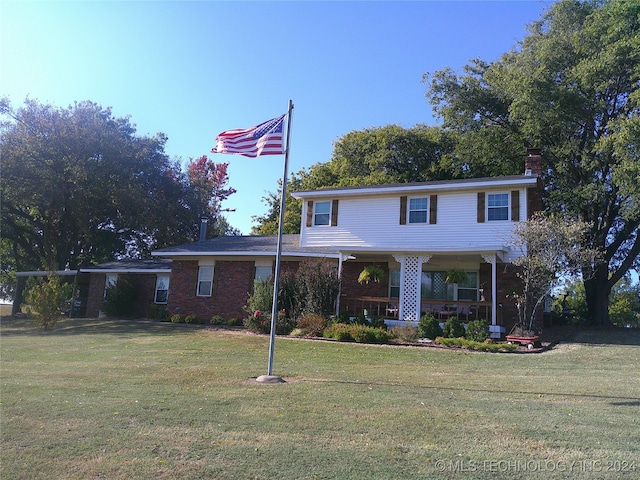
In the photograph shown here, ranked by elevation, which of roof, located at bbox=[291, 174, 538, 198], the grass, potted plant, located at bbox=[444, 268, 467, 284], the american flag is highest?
roof, located at bbox=[291, 174, 538, 198]

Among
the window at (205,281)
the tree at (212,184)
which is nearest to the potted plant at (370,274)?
the window at (205,281)

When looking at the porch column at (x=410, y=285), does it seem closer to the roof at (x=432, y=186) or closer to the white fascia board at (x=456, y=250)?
the white fascia board at (x=456, y=250)

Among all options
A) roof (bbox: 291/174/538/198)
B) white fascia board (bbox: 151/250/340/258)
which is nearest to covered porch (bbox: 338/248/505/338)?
white fascia board (bbox: 151/250/340/258)

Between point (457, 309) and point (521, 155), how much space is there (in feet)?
38.2

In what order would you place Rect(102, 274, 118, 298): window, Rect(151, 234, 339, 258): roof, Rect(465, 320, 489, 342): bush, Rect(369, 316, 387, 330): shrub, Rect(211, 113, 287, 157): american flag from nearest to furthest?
Rect(211, 113, 287, 157): american flag < Rect(465, 320, 489, 342): bush < Rect(369, 316, 387, 330): shrub < Rect(151, 234, 339, 258): roof < Rect(102, 274, 118, 298): window

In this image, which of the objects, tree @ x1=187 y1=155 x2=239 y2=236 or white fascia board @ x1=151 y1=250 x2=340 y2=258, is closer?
white fascia board @ x1=151 y1=250 x2=340 y2=258

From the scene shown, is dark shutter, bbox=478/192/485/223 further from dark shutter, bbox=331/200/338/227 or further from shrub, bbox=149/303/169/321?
shrub, bbox=149/303/169/321

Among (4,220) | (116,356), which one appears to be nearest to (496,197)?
(116,356)

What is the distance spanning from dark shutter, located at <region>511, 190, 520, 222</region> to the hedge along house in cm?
684

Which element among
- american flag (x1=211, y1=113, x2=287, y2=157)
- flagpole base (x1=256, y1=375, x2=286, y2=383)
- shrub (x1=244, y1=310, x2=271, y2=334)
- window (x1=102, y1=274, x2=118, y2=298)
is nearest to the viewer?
flagpole base (x1=256, y1=375, x2=286, y2=383)

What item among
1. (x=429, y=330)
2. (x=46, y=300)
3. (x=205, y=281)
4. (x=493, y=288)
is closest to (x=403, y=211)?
(x=493, y=288)

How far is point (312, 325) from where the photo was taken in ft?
53.1

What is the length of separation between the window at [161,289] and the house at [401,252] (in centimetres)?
175

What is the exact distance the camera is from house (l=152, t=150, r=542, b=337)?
58.5ft
